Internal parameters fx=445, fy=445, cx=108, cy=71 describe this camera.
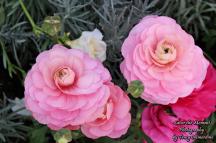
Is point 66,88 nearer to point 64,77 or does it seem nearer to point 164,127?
point 64,77

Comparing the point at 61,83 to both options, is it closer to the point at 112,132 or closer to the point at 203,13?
the point at 112,132

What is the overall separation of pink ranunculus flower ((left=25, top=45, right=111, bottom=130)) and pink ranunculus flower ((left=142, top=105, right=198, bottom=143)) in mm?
92

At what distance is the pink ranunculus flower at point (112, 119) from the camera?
1.92 ft

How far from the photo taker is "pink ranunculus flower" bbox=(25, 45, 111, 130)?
56cm

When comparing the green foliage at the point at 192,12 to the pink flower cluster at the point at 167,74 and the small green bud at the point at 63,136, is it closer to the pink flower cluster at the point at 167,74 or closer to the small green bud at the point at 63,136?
the pink flower cluster at the point at 167,74

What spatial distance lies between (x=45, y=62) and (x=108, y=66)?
0.20 meters

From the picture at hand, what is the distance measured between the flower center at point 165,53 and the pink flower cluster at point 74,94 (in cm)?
7

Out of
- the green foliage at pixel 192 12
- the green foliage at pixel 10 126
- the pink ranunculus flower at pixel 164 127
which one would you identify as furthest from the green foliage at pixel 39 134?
the green foliage at pixel 192 12

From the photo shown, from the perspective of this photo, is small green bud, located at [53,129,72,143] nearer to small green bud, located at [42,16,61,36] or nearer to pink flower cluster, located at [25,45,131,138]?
pink flower cluster, located at [25,45,131,138]

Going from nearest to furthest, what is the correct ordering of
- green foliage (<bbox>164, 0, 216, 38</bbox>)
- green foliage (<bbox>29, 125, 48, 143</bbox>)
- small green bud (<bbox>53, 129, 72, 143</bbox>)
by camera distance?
small green bud (<bbox>53, 129, 72, 143</bbox>) < green foliage (<bbox>29, 125, 48, 143</bbox>) < green foliage (<bbox>164, 0, 216, 38</bbox>)

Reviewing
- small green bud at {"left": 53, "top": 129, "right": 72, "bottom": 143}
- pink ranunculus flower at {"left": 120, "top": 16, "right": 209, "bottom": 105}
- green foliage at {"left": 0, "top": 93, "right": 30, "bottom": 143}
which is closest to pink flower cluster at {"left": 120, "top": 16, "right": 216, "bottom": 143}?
pink ranunculus flower at {"left": 120, "top": 16, "right": 209, "bottom": 105}

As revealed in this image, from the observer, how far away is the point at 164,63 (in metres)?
0.59

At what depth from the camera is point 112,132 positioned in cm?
60

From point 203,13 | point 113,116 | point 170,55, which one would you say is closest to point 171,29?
point 170,55
